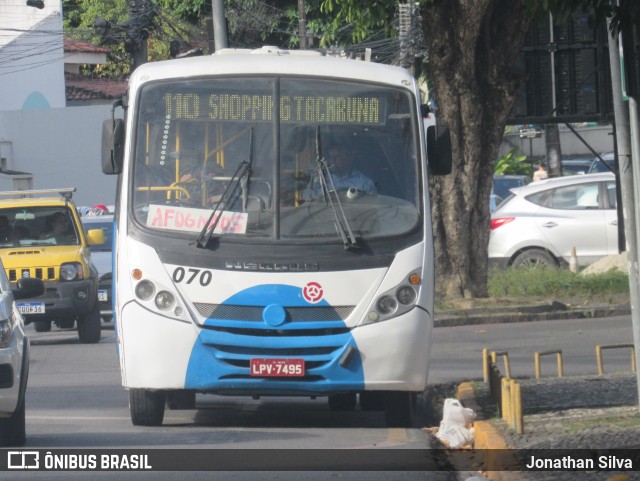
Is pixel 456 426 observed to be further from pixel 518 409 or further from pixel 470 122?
pixel 470 122

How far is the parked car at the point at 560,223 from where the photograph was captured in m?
21.7

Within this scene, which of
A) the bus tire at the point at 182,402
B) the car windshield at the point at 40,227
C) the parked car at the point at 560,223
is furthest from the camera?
the parked car at the point at 560,223

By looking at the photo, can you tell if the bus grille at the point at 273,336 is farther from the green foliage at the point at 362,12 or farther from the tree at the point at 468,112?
the tree at the point at 468,112

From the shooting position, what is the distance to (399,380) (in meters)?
9.18

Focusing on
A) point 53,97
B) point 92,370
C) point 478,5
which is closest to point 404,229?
point 92,370

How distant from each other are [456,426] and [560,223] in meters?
13.4

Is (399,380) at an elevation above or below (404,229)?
below

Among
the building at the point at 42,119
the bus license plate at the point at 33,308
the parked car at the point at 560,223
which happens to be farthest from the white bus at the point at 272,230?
the building at the point at 42,119

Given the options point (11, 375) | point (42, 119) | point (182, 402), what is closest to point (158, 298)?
point (11, 375)

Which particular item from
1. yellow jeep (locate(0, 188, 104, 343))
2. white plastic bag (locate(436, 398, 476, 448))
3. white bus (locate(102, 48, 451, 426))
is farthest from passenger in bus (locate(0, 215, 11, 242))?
white plastic bag (locate(436, 398, 476, 448))

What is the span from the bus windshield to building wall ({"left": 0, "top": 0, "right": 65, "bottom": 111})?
119 ft

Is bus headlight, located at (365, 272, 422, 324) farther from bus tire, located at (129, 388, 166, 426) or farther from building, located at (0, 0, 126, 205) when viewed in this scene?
building, located at (0, 0, 126, 205)

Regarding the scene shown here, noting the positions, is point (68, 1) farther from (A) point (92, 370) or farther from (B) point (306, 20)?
(A) point (92, 370)

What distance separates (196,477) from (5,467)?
3.76 ft
